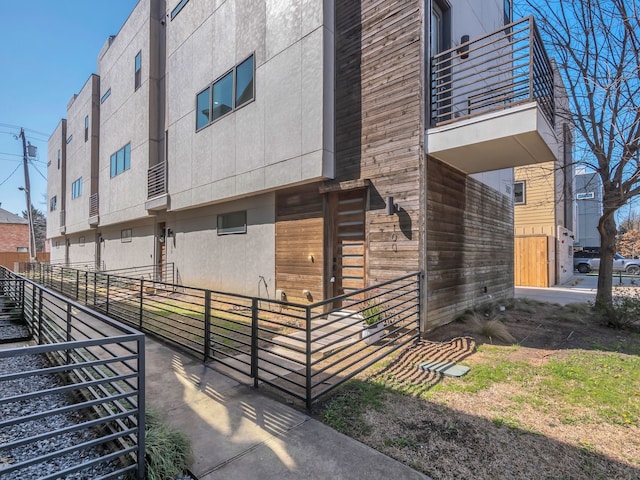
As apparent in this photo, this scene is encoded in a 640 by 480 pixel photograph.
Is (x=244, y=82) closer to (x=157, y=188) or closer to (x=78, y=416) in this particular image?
(x=157, y=188)

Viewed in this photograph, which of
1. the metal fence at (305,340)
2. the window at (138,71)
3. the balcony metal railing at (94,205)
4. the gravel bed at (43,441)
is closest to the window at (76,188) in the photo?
the balcony metal railing at (94,205)

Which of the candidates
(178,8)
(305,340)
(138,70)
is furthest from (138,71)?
(305,340)

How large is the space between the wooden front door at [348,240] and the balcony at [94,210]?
1607cm

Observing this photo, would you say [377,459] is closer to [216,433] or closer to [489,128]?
[216,433]

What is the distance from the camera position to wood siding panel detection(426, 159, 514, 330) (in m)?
6.01

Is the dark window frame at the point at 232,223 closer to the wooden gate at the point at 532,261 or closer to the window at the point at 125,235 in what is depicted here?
the window at the point at 125,235

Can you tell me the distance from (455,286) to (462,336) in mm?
1308

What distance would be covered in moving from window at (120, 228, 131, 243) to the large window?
325 inches

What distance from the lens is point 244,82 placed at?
28.0ft

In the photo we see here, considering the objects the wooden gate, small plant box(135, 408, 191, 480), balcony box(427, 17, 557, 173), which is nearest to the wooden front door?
balcony box(427, 17, 557, 173)

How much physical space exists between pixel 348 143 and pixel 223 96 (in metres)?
4.70

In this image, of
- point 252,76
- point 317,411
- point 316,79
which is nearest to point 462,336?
point 317,411

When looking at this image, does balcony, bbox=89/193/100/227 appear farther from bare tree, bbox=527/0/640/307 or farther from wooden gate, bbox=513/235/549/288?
wooden gate, bbox=513/235/549/288

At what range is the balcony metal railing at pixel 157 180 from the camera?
12.0 metres
